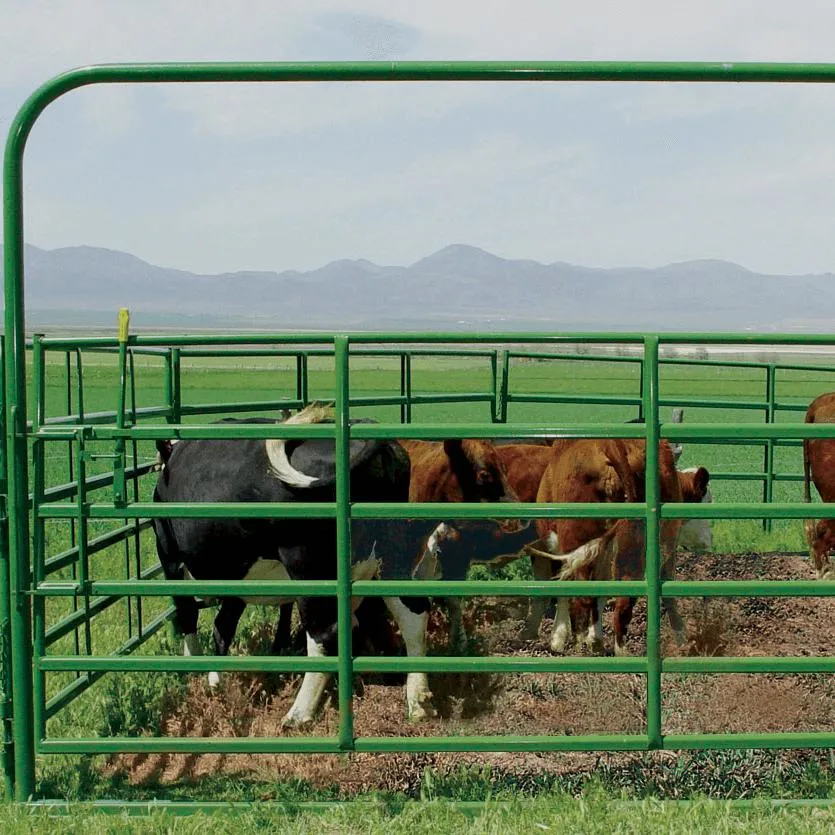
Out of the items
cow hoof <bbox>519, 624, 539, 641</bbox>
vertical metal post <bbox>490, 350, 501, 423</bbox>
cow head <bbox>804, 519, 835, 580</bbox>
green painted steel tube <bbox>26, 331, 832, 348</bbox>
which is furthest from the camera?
vertical metal post <bbox>490, 350, 501, 423</bbox>

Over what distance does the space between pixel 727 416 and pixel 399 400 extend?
147 ft

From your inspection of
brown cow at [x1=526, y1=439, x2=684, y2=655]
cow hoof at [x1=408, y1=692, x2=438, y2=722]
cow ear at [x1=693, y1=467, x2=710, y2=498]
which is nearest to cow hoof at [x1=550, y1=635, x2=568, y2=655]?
brown cow at [x1=526, y1=439, x2=684, y2=655]

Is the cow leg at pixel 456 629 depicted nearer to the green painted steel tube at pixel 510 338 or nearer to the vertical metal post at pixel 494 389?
the green painted steel tube at pixel 510 338

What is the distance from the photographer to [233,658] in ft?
14.1

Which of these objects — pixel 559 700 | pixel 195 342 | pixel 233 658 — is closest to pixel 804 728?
pixel 559 700

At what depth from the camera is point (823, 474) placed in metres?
8.27

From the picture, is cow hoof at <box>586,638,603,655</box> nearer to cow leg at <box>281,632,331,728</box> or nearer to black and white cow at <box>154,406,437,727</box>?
black and white cow at <box>154,406,437,727</box>

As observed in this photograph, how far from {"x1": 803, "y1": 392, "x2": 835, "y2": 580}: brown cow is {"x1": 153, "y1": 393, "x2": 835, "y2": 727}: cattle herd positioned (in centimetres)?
140

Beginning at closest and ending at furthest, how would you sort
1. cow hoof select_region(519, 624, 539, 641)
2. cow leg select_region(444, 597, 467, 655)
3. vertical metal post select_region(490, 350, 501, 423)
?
cow leg select_region(444, 597, 467, 655), cow hoof select_region(519, 624, 539, 641), vertical metal post select_region(490, 350, 501, 423)

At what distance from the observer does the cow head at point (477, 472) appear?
642 centimetres

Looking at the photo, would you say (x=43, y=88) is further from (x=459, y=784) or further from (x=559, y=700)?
(x=559, y=700)

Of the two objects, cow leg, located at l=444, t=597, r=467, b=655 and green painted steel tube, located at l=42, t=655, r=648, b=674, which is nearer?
green painted steel tube, located at l=42, t=655, r=648, b=674

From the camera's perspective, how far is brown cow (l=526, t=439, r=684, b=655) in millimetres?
6102

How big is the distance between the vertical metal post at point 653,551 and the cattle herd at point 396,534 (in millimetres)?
1194
